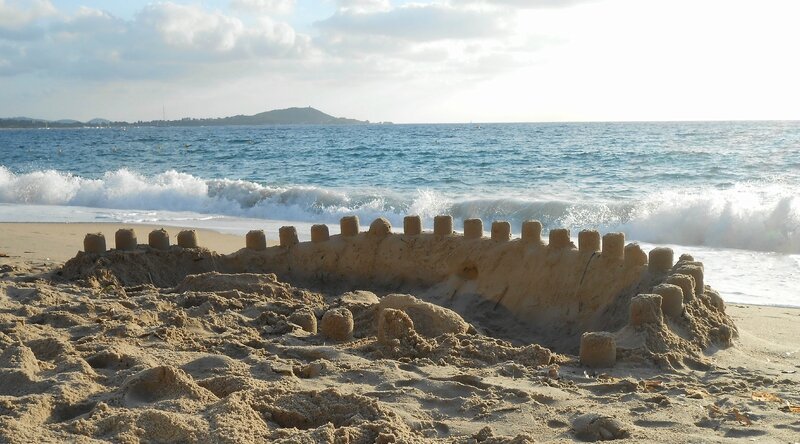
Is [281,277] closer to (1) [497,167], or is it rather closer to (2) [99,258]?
(2) [99,258]

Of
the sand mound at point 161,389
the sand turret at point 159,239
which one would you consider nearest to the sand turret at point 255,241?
the sand turret at point 159,239

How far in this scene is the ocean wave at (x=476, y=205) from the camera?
1019cm

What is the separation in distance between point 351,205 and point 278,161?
14.0 meters

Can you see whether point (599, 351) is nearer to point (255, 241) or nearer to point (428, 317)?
point (428, 317)

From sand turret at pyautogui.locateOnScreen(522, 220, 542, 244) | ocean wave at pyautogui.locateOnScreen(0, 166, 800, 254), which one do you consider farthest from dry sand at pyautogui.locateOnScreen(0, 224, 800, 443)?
ocean wave at pyautogui.locateOnScreen(0, 166, 800, 254)

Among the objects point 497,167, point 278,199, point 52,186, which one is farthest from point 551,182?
point 52,186

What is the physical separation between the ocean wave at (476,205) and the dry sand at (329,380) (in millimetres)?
5605

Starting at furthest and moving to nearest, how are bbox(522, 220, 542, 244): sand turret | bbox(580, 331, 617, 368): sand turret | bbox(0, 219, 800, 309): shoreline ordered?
1. bbox(0, 219, 800, 309): shoreline
2. bbox(522, 220, 542, 244): sand turret
3. bbox(580, 331, 617, 368): sand turret

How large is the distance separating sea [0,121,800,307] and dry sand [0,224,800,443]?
129 inches

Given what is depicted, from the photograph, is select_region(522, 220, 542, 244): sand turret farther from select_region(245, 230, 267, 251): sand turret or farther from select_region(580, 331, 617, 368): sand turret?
select_region(245, 230, 267, 251): sand turret

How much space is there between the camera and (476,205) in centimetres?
1398

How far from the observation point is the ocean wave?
10188 millimetres

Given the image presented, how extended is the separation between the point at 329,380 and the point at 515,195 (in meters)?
12.4

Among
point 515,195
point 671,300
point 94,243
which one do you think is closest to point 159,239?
point 94,243
